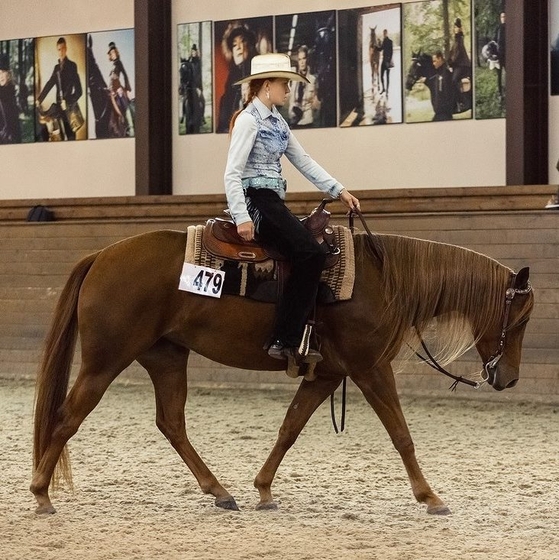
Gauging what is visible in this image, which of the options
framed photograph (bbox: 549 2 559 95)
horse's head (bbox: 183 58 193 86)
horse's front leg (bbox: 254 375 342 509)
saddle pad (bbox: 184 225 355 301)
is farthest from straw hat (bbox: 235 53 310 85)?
horse's head (bbox: 183 58 193 86)

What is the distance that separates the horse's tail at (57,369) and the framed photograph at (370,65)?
5.75 meters

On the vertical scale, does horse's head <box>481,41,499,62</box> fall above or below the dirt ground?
above

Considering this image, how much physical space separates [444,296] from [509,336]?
33cm

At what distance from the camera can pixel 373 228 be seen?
920 centimetres

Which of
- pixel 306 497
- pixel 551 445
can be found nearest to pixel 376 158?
pixel 551 445

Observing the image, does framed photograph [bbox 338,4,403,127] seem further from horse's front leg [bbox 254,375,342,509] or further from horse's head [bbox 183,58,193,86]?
horse's front leg [bbox 254,375,342,509]

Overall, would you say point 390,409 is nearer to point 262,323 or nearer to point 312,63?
point 262,323

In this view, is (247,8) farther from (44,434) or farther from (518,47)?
(44,434)

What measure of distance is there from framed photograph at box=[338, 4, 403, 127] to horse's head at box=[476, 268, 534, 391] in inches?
221

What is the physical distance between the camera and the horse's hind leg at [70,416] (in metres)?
4.77

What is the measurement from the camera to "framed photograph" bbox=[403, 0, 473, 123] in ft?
32.3

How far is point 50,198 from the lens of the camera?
37.8ft

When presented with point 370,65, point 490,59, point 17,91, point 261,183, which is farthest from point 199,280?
point 17,91

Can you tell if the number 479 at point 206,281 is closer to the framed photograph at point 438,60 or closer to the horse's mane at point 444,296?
the horse's mane at point 444,296
